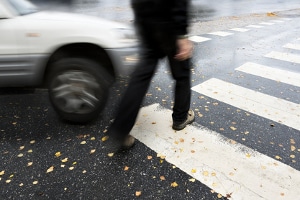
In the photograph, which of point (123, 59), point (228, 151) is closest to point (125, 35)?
point (123, 59)

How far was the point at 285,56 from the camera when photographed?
21.4ft

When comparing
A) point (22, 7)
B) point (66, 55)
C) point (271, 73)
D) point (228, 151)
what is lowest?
point (271, 73)

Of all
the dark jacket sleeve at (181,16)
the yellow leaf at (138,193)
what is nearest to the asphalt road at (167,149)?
the yellow leaf at (138,193)

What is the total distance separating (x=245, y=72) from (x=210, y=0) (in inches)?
587

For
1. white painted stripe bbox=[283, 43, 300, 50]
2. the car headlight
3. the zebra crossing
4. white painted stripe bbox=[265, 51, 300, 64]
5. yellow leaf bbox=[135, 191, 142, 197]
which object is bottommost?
white painted stripe bbox=[283, 43, 300, 50]

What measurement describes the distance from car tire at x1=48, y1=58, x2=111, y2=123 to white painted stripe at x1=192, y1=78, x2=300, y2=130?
6.19 feet

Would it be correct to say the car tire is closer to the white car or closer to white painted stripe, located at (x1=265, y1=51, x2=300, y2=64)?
the white car

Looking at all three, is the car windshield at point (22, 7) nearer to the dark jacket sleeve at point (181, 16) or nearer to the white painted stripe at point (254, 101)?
the dark jacket sleeve at point (181, 16)

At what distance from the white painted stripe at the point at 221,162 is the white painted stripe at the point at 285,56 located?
395 centimetres

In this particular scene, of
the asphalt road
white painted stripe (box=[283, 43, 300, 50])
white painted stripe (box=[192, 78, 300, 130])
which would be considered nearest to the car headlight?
the asphalt road

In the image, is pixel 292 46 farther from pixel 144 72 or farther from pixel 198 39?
pixel 144 72

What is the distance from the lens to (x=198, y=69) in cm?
563

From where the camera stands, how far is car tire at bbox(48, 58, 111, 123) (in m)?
3.32

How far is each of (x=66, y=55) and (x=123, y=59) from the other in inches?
28.3
